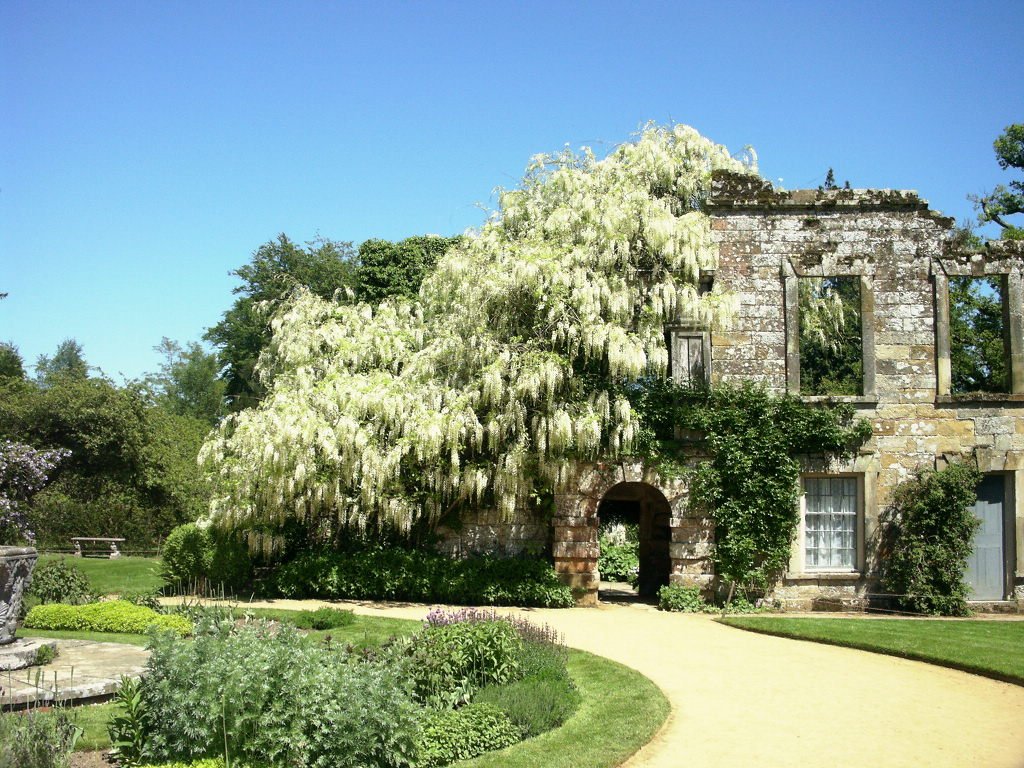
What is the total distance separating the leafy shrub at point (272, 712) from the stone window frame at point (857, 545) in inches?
392

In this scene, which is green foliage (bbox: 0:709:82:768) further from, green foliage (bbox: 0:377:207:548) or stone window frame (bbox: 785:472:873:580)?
green foliage (bbox: 0:377:207:548)

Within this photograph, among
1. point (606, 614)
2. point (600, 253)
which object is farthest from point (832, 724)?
point (600, 253)

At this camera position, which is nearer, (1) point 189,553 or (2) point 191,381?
(1) point 189,553

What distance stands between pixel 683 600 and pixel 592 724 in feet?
23.8

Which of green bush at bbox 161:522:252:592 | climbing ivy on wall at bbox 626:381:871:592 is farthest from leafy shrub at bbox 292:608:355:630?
climbing ivy on wall at bbox 626:381:871:592

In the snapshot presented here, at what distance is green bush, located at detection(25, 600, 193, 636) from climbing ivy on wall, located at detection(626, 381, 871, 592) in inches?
306

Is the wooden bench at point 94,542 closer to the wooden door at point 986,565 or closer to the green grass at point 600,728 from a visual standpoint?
the green grass at point 600,728

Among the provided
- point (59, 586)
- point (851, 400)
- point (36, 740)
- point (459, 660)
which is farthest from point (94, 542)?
point (36, 740)

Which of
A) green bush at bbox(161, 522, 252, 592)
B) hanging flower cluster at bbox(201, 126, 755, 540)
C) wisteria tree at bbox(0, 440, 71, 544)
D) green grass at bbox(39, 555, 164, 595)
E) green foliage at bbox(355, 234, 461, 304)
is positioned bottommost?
green grass at bbox(39, 555, 164, 595)

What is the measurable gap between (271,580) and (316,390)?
10.5 ft

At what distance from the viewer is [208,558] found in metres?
14.6

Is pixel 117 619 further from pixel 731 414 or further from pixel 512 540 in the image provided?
pixel 731 414

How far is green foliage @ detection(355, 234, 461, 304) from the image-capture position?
82.6 ft

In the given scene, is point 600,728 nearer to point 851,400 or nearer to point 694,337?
point 851,400
